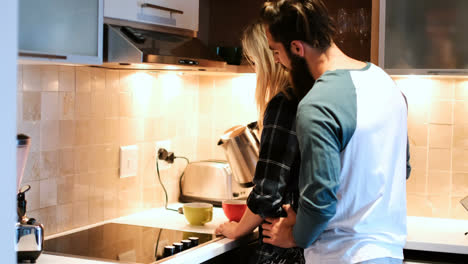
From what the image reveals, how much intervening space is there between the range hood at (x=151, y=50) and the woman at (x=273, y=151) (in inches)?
11.8

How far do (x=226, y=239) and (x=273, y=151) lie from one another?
0.41 metres

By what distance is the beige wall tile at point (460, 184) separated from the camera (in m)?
2.74

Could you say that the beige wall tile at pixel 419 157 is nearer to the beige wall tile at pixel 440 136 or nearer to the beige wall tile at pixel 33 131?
the beige wall tile at pixel 440 136

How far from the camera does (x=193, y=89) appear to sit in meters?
3.05

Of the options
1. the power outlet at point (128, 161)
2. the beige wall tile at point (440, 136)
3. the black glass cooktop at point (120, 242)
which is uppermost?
the beige wall tile at point (440, 136)

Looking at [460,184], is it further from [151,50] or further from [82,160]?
[82,160]

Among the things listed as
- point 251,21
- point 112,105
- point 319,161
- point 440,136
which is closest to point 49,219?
point 112,105

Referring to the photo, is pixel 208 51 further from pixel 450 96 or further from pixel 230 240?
pixel 450 96

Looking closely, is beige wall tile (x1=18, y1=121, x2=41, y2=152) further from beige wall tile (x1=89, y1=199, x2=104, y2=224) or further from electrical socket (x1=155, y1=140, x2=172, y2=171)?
electrical socket (x1=155, y1=140, x2=172, y2=171)

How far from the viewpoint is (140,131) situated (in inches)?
103

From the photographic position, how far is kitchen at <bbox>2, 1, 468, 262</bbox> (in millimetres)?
2074

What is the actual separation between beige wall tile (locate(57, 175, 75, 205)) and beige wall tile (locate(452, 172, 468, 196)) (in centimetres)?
166

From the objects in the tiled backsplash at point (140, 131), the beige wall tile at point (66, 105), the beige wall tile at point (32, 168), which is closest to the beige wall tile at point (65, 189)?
the tiled backsplash at point (140, 131)

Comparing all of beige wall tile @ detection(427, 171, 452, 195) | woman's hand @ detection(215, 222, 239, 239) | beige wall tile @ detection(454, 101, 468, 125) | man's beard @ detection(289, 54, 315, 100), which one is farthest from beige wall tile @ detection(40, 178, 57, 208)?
beige wall tile @ detection(454, 101, 468, 125)
